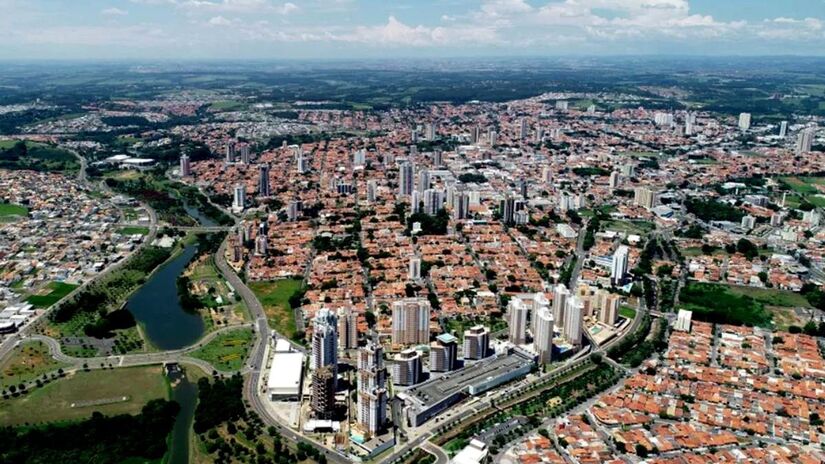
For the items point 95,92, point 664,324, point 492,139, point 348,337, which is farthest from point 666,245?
point 95,92

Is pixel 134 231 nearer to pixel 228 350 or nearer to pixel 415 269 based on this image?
pixel 415 269

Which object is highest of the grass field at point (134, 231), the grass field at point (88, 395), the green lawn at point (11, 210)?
the green lawn at point (11, 210)

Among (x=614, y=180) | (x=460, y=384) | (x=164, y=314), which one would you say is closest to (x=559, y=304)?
(x=460, y=384)

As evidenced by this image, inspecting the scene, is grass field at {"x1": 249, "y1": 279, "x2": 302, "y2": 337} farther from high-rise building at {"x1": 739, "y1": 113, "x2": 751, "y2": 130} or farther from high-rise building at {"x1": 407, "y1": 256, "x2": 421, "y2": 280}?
high-rise building at {"x1": 739, "y1": 113, "x2": 751, "y2": 130}

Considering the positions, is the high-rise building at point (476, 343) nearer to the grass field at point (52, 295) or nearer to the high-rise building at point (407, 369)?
the high-rise building at point (407, 369)

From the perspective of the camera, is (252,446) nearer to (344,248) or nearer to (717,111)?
(344,248)

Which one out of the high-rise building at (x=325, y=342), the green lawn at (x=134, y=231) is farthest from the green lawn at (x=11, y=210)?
the high-rise building at (x=325, y=342)

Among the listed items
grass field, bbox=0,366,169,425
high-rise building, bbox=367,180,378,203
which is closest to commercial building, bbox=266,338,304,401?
grass field, bbox=0,366,169,425
